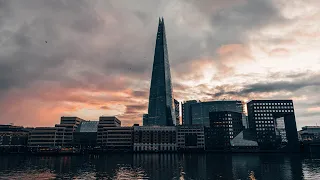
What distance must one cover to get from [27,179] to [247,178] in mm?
58861

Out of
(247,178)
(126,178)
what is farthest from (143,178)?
(247,178)

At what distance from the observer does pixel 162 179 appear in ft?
212

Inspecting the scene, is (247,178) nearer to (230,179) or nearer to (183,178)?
(230,179)

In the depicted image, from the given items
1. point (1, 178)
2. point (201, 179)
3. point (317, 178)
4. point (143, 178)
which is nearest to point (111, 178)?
point (143, 178)

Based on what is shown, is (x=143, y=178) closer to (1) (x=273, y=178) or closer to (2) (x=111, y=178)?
(2) (x=111, y=178)

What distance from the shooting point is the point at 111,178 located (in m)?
66.2

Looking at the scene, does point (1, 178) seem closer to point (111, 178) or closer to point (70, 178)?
point (70, 178)

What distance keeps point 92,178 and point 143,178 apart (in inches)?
538

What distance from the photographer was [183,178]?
65812mm

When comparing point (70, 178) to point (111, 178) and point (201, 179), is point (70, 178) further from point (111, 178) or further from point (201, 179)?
point (201, 179)

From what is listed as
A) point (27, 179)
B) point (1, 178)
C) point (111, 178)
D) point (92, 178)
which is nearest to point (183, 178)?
point (111, 178)

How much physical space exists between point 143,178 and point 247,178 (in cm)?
2821

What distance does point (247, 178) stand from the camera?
66.3 metres

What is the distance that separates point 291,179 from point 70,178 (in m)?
59.2
